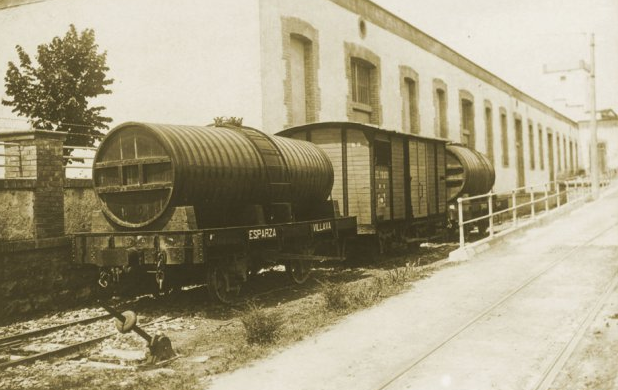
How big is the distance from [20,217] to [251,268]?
3.58 m

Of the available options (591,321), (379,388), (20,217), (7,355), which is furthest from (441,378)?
(20,217)

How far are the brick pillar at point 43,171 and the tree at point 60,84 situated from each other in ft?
9.73

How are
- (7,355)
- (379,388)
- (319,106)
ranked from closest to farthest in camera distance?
(379,388) → (7,355) → (319,106)

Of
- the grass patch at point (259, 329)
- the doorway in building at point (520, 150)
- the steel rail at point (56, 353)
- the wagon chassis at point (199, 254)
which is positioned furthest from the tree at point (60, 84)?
the doorway in building at point (520, 150)

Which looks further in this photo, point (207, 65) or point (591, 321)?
Result: point (207, 65)

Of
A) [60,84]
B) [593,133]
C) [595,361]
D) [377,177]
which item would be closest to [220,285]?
[377,177]

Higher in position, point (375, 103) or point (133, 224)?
point (375, 103)

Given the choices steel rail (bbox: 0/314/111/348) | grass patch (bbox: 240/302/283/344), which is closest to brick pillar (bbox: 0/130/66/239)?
steel rail (bbox: 0/314/111/348)

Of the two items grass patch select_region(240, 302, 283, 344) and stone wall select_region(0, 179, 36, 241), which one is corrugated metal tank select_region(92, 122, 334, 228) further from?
grass patch select_region(240, 302, 283, 344)

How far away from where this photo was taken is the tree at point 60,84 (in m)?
12.4

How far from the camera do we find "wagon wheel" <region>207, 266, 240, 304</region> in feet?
28.5

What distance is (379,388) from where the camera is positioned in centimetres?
509

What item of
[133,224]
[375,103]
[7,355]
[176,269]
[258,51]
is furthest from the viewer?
[375,103]

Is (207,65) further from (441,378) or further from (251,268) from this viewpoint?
(441,378)
